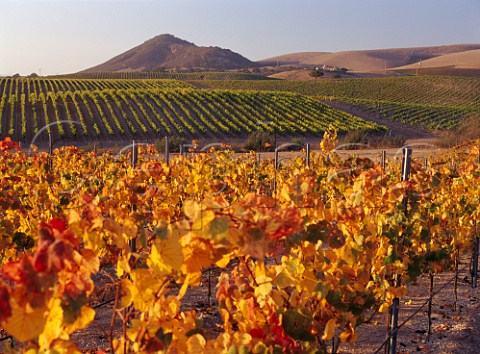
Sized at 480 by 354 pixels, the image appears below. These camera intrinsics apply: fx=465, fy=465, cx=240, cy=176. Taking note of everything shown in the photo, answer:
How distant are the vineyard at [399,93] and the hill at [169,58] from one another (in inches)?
3231

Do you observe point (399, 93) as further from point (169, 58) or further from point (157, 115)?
point (169, 58)

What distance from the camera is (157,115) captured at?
32969 mm

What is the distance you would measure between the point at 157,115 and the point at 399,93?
38.5 meters

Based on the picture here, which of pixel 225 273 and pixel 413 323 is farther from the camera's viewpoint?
pixel 413 323

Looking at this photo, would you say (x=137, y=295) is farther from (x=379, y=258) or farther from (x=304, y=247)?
(x=379, y=258)

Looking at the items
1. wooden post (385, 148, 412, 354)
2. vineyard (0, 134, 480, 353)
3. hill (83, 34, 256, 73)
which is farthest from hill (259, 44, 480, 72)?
vineyard (0, 134, 480, 353)

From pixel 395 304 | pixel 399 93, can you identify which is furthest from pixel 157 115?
pixel 399 93

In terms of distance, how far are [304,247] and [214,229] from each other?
0.88 m

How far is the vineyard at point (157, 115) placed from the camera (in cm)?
2856

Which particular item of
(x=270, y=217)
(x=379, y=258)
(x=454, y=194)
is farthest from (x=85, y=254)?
(x=454, y=194)

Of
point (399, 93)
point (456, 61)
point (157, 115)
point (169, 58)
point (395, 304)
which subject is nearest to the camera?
point (395, 304)

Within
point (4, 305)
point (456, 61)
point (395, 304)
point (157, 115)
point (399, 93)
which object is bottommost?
point (395, 304)

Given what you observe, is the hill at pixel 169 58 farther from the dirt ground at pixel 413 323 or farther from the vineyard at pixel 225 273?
the vineyard at pixel 225 273

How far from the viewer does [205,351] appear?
56.7 inches
